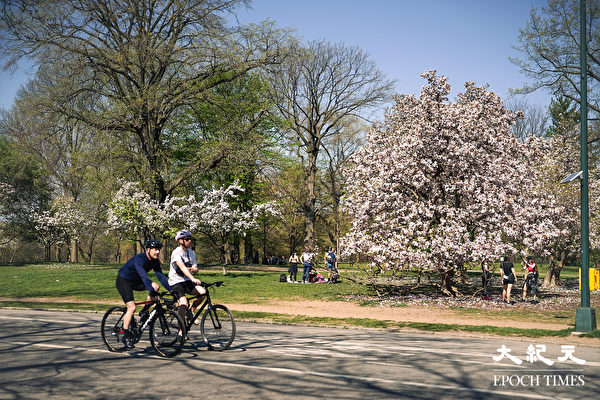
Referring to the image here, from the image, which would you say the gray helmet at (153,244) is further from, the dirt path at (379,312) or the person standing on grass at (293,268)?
the person standing on grass at (293,268)

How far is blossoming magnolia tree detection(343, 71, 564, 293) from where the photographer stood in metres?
19.3

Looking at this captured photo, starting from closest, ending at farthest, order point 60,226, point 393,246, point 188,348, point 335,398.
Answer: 1. point 335,398
2. point 188,348
3. point 393,246
4. point 60,226

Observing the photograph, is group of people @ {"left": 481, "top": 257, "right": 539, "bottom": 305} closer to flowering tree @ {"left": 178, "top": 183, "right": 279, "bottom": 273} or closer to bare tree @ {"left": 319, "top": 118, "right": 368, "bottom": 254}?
flowering tree @ {"left": 178, "top": 183, "right": 279, "bottom": 273}

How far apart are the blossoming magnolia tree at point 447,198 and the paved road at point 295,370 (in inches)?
317

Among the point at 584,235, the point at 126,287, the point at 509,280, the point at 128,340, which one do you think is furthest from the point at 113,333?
the point at 509,280

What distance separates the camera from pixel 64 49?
27094mm

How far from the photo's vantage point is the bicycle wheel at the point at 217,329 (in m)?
9.48

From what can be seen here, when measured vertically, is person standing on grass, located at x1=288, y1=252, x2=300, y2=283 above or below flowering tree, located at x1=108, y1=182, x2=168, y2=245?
below

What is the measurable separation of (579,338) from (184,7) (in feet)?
82.7

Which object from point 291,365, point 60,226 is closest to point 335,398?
point 291,365

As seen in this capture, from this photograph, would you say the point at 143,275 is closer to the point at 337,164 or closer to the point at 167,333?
the point at 167,333

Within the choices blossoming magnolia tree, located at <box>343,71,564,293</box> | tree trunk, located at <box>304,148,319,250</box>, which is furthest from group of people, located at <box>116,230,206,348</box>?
tree trunk, located at <box>304,148,319,250</box>

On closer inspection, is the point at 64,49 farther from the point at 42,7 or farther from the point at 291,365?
the point at 291,365

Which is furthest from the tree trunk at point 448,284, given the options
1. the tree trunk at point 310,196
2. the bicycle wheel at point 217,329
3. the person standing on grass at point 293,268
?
the tree trunk at point 310,196
